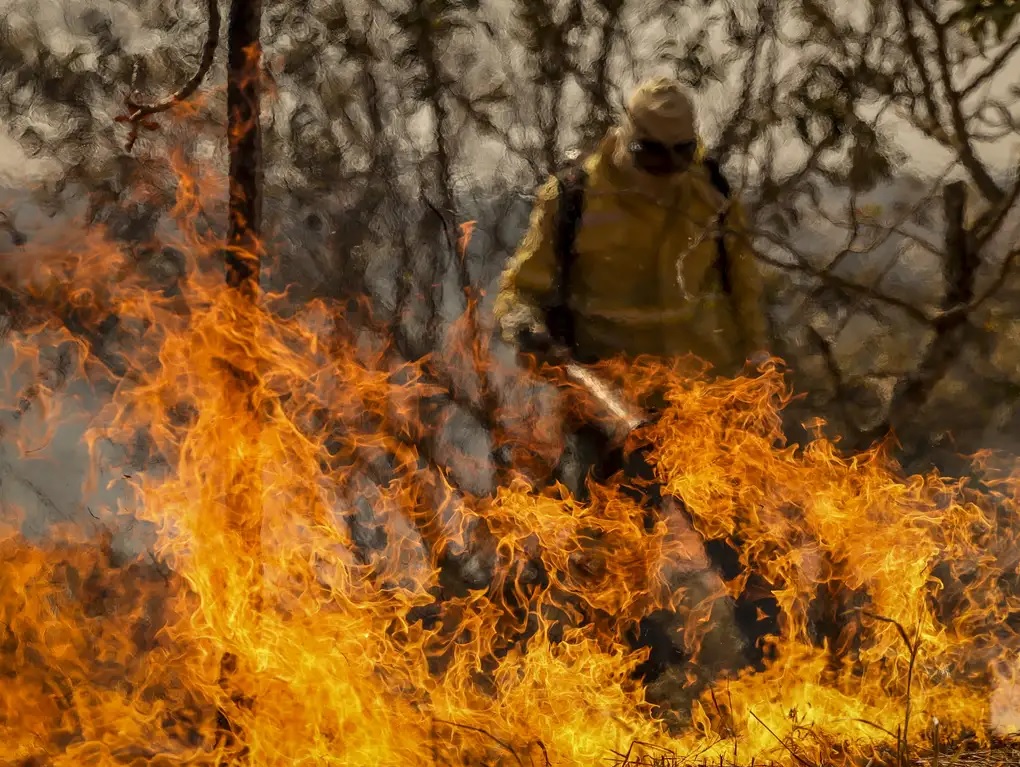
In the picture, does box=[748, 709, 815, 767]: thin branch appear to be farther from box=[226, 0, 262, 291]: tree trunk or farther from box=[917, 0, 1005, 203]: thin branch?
box=[917, 0, 1005, 203]: thin branch

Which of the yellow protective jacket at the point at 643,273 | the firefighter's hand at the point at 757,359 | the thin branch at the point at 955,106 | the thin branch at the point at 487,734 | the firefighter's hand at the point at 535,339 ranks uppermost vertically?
the thin branch at the point at 955,106

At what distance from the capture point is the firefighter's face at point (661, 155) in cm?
414

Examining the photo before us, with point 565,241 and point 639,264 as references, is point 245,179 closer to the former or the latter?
point 565,241

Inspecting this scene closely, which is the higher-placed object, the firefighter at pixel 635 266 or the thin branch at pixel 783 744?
the firefighter at pixel 635 266

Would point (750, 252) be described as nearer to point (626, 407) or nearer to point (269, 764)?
point (626, 407)

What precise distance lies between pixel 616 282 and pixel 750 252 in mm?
677

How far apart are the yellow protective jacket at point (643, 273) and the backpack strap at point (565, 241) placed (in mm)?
25

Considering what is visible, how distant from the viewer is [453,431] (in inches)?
257

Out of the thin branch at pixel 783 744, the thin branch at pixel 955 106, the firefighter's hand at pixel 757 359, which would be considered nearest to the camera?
the thin branch at pixel 783 744

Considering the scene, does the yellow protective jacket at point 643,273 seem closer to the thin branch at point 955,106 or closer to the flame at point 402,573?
the flame at point 402,573

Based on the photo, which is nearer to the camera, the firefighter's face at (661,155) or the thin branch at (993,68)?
the firefighter's face at (661,155)

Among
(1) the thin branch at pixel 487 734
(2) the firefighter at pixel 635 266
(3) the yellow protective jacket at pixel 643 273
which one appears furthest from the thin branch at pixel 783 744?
(3) the yellow protective jacket at pixel 643 273

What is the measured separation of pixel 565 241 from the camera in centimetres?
435

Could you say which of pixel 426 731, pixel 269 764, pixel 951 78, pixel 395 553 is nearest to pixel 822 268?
pixel 951 78
